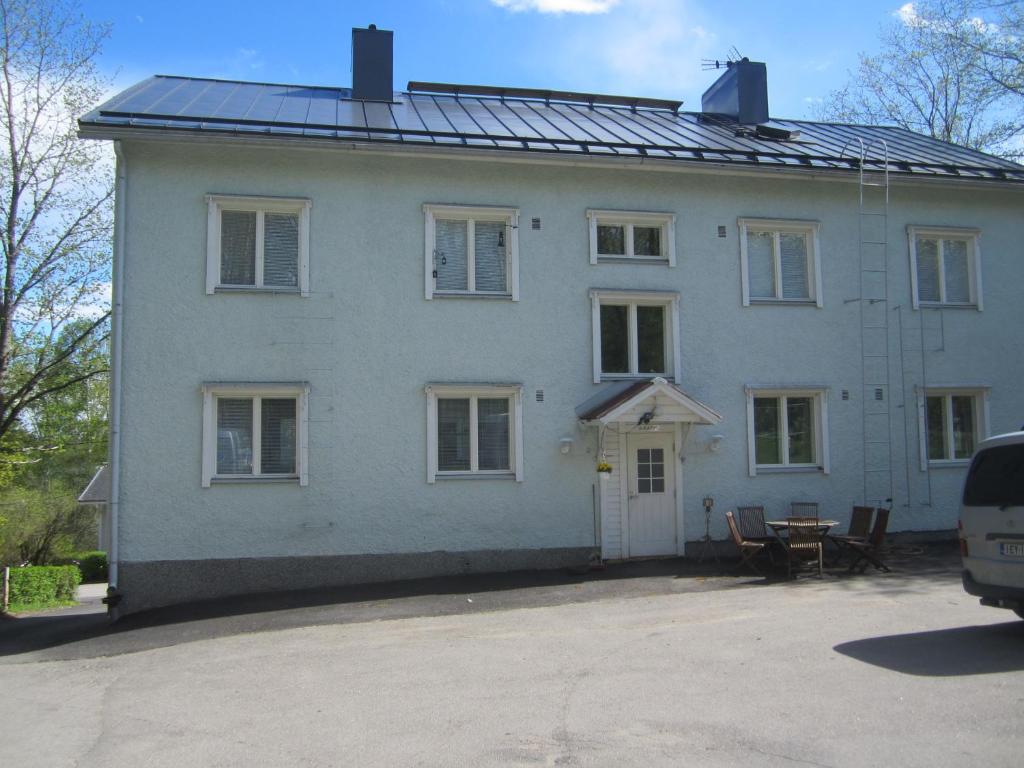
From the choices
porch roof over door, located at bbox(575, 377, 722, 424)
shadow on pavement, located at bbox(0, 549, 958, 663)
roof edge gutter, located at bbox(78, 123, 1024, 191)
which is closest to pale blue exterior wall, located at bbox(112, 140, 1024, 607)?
roof edge gutter, located at bbox(78, 123, 1024, 191)

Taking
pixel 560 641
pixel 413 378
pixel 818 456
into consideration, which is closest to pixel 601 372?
pixel 413 378

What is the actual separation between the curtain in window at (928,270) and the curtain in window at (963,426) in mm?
1976

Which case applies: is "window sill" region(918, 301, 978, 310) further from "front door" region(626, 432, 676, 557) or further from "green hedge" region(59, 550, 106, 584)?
"green hedge" region(59, 550, 106, 584)

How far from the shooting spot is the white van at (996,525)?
745cm

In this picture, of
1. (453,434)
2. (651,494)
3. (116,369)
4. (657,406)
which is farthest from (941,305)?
(116,369)

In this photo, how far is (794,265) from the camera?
48.6 feet

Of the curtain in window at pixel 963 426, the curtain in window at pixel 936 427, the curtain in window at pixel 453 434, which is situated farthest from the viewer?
the curtain in window at pixel 963 426

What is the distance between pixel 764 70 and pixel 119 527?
53.6 ft

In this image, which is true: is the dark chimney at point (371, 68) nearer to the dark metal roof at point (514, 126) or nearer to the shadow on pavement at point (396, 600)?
the dark metal roof at point (514, 126)

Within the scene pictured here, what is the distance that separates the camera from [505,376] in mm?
13289

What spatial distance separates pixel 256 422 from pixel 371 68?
27.3ft

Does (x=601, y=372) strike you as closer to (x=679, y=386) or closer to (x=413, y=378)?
(x=679, y=386)

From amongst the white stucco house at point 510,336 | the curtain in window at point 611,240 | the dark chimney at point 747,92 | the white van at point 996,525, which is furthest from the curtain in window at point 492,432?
the dark chimney at point 747,92

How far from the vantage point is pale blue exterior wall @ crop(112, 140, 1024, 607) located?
12.3 meters
